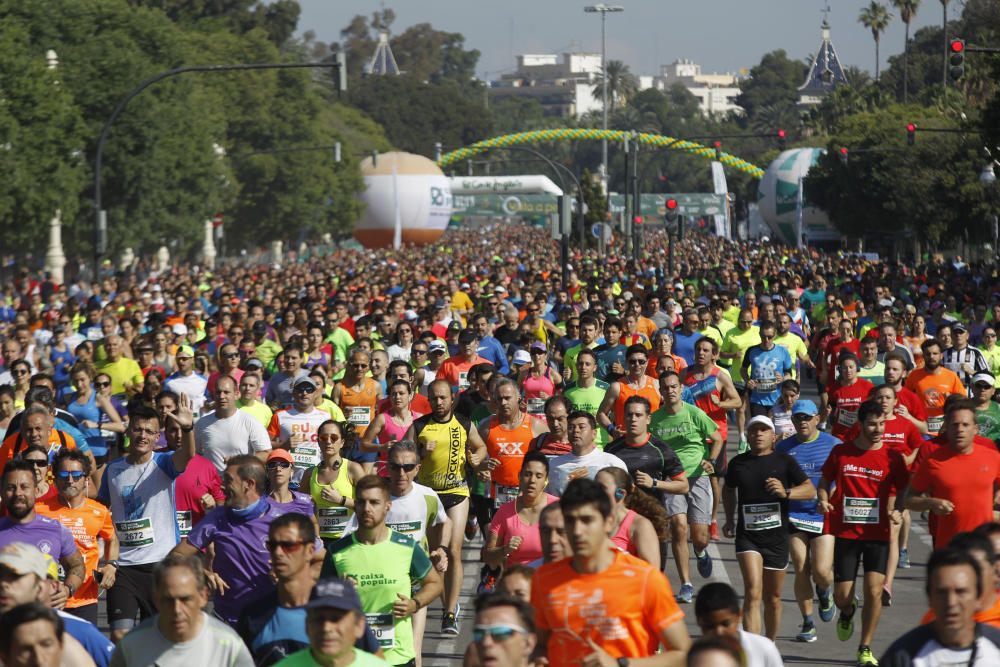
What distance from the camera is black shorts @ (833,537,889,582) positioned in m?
10.8

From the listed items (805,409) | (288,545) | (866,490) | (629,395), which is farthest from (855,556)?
(288,545)

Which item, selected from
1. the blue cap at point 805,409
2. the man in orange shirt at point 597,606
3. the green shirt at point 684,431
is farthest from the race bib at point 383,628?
the green shirt at point 684,431

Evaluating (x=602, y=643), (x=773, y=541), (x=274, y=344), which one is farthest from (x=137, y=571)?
(x=274, y=344)

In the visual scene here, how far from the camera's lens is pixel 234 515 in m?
8.67

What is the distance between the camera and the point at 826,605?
1140 cm

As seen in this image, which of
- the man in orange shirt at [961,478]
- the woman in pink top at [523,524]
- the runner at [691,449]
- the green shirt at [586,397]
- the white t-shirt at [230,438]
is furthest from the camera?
the green shirt at [586,397]

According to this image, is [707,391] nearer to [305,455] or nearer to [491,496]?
[491,496]

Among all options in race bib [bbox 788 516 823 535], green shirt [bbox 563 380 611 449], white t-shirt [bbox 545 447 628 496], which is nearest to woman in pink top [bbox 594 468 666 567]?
white t-shirt [bbox 545 447 628 496]

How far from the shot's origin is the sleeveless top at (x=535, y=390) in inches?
590

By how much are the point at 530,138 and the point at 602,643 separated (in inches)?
5126

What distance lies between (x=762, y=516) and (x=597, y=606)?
4.63 metres

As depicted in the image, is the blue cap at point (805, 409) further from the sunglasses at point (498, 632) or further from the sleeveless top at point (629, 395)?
the sunglasses at point (498, 632)

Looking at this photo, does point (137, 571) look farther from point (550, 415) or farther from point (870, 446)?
point (870, 446)

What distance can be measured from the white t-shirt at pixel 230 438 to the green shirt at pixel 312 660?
5927mm
